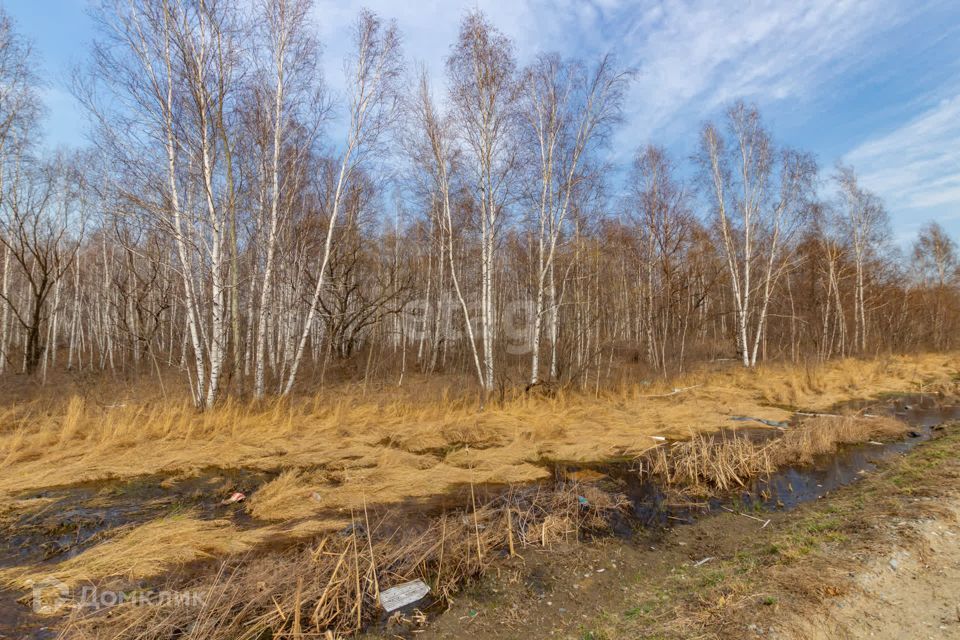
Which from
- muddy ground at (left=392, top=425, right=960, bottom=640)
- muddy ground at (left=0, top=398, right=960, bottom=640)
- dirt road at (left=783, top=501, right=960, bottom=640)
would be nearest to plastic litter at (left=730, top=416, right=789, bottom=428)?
muddy ground at (left=0, top=398, right=960, bottom=640)

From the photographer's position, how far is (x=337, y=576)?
3414 mm

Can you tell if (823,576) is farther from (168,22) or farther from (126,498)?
(168,22)

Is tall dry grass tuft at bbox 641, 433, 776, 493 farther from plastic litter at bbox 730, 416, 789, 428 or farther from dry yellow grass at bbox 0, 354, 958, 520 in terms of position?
plastic litter at bbox 730, 416, 789, 428

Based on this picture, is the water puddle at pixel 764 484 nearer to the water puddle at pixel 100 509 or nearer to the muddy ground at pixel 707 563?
the muddy ground at pixel 707 563

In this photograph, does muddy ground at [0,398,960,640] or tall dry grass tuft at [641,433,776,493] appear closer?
muddy ground at [0,398,960,640]

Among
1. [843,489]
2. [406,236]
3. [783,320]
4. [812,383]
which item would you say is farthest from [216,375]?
[783,320]

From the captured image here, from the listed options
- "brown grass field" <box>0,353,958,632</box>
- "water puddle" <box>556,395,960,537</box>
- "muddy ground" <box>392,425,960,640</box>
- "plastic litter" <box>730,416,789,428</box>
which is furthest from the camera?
"plastic litter" <box>730,416,789,428</box>

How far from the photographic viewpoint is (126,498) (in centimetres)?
533

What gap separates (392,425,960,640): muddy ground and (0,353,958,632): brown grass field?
1.84 meters

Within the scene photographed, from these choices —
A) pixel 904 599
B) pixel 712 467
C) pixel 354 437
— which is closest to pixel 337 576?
pixel 904 599

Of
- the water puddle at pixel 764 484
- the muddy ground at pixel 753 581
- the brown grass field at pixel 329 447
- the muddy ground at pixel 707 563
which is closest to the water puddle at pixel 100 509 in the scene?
the muddy ground at pixel 707 563

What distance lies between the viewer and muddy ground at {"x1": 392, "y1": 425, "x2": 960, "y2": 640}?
268cm

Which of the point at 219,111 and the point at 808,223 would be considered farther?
the point at 808,223

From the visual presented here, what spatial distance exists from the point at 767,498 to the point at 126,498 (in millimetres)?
8408
